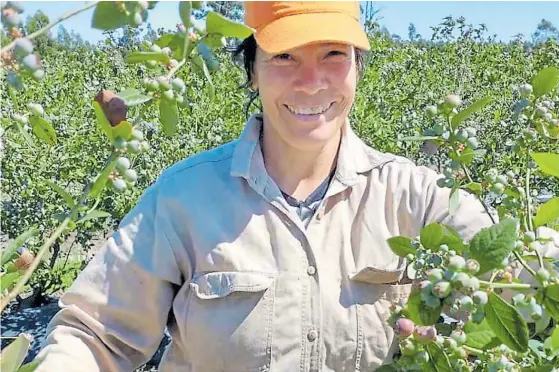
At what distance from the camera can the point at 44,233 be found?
163 inches

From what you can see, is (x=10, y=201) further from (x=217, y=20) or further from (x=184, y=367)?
(x=217, y=20)

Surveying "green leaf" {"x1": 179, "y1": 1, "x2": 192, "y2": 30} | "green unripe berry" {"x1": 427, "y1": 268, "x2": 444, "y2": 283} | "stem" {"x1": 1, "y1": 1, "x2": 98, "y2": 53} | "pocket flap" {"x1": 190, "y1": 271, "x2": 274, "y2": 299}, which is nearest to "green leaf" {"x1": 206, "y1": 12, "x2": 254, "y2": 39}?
"green leaf" {"x1": 179, "y1": 1, "x2": 192, "y2": 30}

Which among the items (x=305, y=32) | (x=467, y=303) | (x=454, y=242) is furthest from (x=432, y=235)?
(x=305, y=32)

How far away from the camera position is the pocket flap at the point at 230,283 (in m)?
1.40

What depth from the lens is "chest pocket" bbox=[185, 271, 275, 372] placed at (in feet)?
4.56

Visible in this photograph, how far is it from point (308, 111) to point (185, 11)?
78cm

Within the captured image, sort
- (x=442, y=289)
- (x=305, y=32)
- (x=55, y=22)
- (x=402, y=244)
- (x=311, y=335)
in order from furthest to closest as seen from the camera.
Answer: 1. (x=311, y=335)
2. (x=305, y=32)
3. (x=402, y=244)
4. (x=442, y=289)
5. (x=55, y=22)

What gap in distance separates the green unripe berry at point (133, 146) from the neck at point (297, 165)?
85 centimetres

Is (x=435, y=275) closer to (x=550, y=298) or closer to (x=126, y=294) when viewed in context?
(x=550, y=298)

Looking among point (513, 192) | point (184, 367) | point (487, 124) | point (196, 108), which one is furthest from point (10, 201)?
point (513, 192)

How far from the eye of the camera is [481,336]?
0.78 meters

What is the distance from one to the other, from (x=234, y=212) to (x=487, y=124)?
3.09 metres

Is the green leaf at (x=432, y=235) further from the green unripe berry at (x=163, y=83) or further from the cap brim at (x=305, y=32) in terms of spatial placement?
the cap brim at (x=305, y=32)

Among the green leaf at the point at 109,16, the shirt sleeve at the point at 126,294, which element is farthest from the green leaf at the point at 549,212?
the shirt sleeve at the point at 126,294
